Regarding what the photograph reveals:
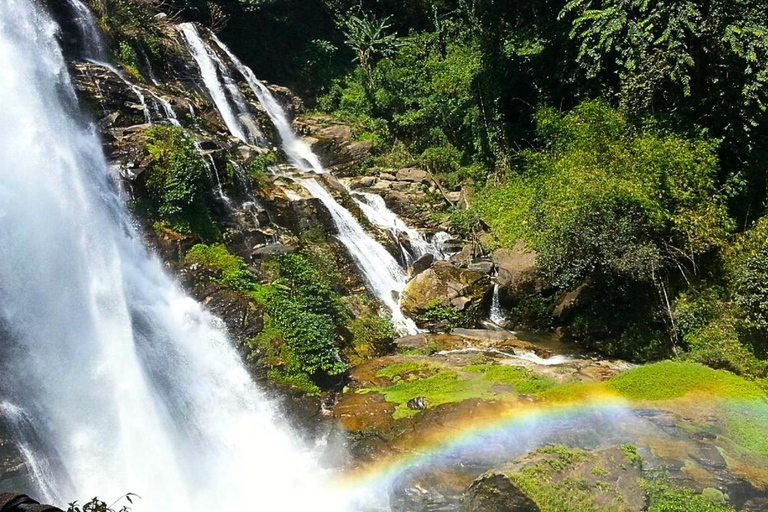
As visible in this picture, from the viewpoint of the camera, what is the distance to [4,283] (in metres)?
10.8

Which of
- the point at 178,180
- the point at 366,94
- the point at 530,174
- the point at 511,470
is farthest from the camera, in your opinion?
the point at 366,94

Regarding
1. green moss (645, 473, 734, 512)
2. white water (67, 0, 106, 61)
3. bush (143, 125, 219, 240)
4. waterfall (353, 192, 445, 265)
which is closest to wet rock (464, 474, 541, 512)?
green moss (645, 473, 734, 512)

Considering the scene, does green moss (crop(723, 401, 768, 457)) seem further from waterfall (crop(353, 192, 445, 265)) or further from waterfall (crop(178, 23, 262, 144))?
waterfall (crop(178, 23, 262, 144))

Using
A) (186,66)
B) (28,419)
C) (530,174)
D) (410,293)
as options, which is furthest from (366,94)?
(28,419)

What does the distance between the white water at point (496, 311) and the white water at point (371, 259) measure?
2391mm

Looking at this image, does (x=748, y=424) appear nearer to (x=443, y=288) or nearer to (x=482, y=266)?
(x=443, y=288)

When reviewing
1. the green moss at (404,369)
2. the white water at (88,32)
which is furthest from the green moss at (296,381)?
the white water at (88,32)

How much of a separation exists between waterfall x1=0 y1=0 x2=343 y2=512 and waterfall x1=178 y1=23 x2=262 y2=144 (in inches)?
331

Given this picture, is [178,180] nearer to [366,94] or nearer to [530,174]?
[530,174]

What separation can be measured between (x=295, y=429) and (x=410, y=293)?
21.7 feet

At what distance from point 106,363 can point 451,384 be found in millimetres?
6560

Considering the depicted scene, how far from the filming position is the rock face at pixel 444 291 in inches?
632

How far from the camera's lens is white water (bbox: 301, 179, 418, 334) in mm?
16812

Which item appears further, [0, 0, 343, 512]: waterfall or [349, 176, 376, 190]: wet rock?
[349, 176, 376, 190]: wet rock
